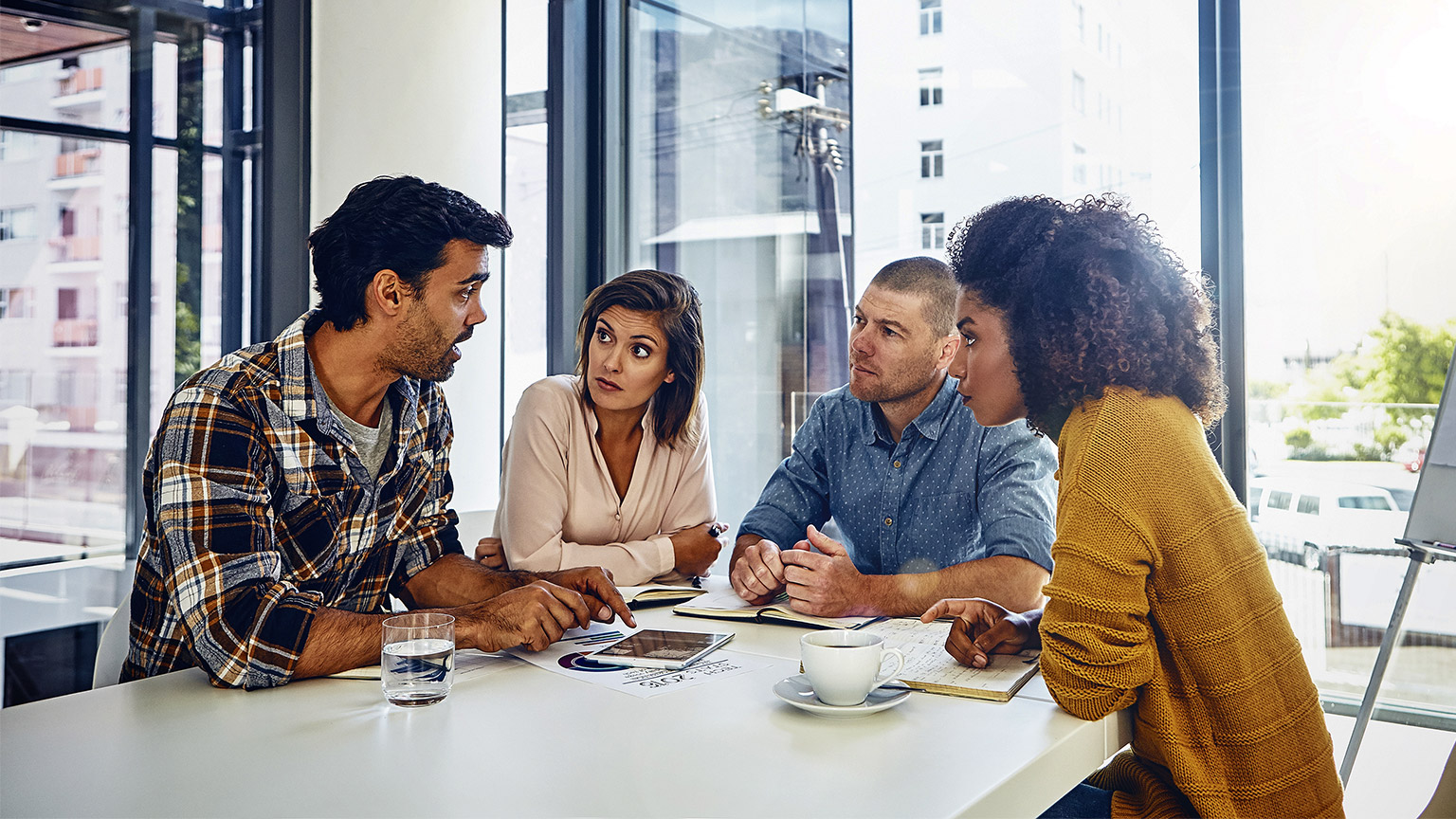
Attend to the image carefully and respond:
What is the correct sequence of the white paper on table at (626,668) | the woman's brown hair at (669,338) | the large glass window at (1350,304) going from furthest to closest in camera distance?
the woman's brown hair at (669,338)
the large glass window at (1350,304)
the white paper on table at (626,668)

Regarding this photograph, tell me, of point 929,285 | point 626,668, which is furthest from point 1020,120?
point 626,668

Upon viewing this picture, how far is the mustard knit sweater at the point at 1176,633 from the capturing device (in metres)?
1.08

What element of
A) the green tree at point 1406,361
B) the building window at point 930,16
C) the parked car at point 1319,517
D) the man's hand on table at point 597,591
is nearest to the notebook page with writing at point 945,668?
the man's hand on table at point 597,591

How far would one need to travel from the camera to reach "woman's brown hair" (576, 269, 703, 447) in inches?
88.2

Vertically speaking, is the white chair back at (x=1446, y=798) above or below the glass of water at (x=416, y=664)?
below

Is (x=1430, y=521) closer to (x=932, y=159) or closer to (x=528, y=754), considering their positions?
(x=932, y=159)

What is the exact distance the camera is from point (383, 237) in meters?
1.62

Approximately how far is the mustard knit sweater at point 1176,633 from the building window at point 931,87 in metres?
1.90

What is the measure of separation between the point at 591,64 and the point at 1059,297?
2709mm

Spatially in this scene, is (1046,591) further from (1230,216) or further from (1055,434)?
(1230,216)

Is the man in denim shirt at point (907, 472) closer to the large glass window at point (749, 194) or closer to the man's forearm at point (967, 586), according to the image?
the man's forearm at point (967, 586)

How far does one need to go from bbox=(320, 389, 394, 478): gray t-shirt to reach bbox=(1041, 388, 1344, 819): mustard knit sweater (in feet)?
3.47

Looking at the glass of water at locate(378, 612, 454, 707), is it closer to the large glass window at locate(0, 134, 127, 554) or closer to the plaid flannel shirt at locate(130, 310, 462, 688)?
the plaid flannel shirt at locate(130, 310, 462, 688)

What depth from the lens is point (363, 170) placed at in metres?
3.00
